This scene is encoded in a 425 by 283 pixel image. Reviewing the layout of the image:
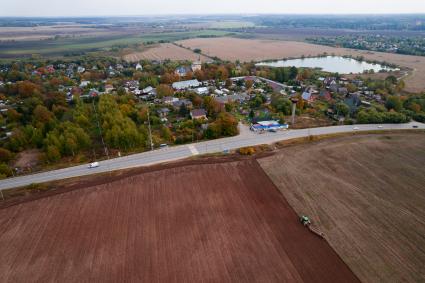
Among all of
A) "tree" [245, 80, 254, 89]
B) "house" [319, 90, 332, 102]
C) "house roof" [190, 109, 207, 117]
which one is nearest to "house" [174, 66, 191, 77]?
"tree" [245, 80, 254, 89]

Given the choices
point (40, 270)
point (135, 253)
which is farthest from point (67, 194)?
point (135, 253)

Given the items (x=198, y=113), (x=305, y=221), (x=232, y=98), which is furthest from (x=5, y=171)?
(x=232, y=98)

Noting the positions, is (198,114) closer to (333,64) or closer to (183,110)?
(183,110)

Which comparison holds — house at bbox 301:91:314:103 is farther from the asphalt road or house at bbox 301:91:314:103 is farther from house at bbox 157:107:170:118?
house at bbox 157:107:170:118

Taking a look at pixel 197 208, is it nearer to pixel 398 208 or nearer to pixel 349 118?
pixel 398 208

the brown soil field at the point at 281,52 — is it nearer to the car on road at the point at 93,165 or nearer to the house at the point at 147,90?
the house at the point at 147,90

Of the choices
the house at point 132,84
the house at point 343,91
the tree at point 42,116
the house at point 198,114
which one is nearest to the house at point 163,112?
the house at point 198,114
